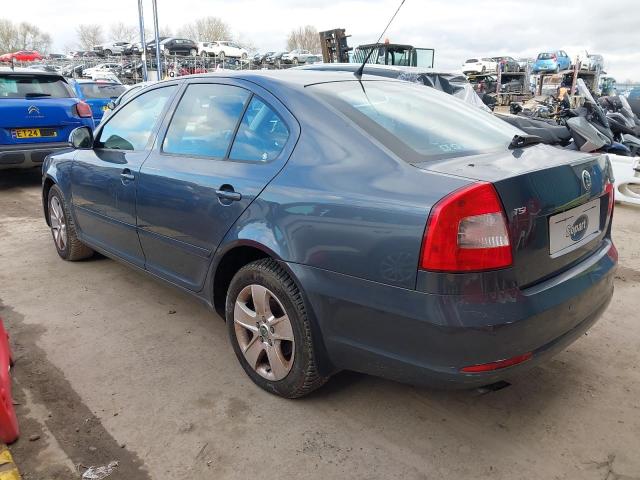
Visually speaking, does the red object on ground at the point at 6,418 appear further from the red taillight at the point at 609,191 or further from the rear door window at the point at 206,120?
the red taillight at the point at 609,191

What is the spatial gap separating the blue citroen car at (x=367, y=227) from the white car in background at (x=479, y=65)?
36127mm

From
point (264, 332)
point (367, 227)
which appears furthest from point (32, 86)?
point (367, 227)

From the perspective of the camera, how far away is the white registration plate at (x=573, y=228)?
2148 millimetres

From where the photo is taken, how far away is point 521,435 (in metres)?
2.39

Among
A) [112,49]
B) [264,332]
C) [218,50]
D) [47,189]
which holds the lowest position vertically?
[264,332]

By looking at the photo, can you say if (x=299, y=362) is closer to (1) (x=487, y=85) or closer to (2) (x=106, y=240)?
(2) (x=106, y=240)

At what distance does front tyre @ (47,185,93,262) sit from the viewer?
4504mm

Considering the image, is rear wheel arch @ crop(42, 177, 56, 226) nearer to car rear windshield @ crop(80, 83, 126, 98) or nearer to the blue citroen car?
the blue citroen car

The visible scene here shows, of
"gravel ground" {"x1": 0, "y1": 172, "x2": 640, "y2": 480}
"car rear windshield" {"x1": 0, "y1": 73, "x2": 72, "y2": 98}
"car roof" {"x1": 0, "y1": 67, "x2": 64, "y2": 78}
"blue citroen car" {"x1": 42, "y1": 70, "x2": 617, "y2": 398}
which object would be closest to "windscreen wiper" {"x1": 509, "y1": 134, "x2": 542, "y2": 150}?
"blue citroen car" {"x1": 42, "y1": 70, "x2": 617, "y2": 398}

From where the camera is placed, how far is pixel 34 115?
7.33 metres

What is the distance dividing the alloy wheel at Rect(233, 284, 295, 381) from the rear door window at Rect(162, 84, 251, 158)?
2.62 feet

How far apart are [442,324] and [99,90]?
12978 millimetres

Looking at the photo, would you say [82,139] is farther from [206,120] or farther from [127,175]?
[206,120]

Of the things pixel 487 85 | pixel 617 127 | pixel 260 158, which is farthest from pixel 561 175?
pixel 487 85
